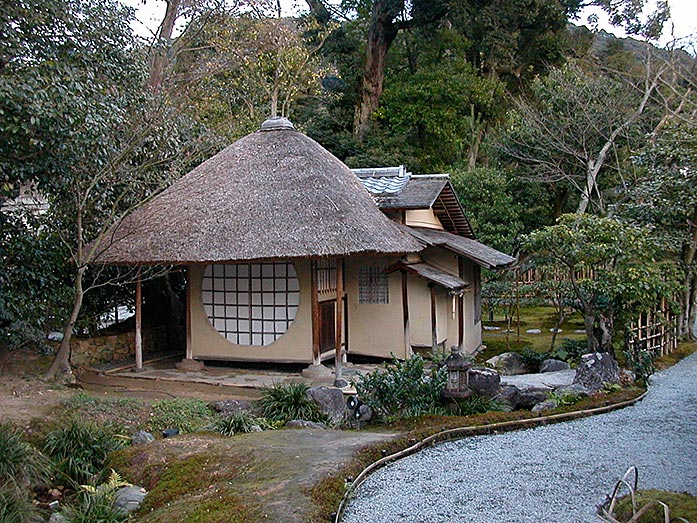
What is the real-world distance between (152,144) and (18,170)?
10.1ft

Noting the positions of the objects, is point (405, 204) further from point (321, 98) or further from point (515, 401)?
point (321, 98)

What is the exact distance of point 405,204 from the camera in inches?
554

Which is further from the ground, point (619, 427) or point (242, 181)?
point (242, 181)

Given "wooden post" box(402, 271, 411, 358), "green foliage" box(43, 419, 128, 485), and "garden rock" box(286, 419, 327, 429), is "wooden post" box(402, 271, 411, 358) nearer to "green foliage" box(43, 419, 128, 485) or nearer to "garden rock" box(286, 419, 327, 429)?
"garden rock" box(286, 419, 327, 429)

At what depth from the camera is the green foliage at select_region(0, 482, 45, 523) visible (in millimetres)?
5758

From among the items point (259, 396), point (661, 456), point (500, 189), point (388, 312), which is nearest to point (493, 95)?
point (500, 189)

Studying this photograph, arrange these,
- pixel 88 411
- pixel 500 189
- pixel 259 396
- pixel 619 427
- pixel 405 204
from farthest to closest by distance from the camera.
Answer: pixel 500 189
pixel 405 204
pixel 259 396
pixel 88 411
pixel 619 427

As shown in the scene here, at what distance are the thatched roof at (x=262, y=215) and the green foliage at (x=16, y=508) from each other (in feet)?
18.2

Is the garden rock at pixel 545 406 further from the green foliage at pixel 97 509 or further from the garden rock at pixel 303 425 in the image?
the green foliage at pixel 97 509

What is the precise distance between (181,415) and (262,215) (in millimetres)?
4197

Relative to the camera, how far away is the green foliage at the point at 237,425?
796 centimetres

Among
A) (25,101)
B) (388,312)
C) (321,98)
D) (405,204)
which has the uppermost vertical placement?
(321,98)

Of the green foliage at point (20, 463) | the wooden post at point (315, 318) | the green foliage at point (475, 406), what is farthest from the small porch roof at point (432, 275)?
the green foliage at point (20, 463)

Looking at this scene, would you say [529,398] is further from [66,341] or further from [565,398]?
[66,341]
